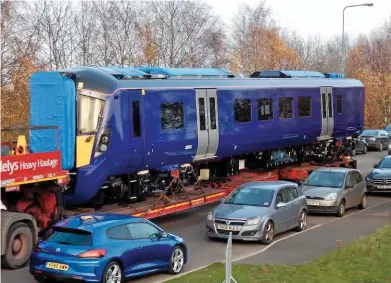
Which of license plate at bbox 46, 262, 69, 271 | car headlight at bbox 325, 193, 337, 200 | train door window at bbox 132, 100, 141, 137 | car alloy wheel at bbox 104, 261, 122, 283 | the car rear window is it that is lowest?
car headlight at bbox 325, 193, 337, 200

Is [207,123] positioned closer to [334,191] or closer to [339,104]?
[334,191]

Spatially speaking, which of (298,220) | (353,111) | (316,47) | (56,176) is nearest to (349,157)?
(353,111)

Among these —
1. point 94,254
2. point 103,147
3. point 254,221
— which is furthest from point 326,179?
point 94,254

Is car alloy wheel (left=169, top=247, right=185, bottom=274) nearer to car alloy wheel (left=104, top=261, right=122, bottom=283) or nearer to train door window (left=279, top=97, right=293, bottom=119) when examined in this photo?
car alloy wheel (left=104, top=261, right=122, bottom=283)

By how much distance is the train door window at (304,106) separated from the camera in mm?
26094

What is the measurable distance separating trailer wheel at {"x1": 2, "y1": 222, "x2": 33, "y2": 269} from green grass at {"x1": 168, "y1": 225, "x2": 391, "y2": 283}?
11.2 feet

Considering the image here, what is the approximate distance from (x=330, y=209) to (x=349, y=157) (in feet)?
33.8

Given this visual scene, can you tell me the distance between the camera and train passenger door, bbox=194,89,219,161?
782 inches

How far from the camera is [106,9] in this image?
4019cm

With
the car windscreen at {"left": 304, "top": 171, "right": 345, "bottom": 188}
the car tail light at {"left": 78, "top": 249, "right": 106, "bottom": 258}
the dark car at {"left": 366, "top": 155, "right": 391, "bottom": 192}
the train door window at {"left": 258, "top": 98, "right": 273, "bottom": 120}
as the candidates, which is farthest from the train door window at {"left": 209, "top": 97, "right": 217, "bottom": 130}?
the car tail light at {"left": 78, "top": 249, "right": 106, "bottom": 258}

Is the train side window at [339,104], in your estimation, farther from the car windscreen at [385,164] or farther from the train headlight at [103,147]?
the train headlight at [103,147]

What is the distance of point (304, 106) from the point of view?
26391mm

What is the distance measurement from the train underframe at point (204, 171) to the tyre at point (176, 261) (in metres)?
4.14

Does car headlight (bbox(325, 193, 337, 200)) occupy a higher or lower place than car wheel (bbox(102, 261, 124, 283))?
lower
